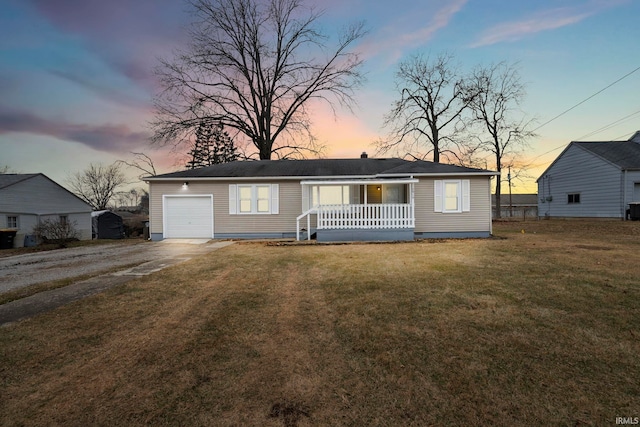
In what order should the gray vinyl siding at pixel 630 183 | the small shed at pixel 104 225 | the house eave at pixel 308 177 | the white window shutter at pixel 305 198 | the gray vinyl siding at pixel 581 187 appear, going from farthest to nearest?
1. the small shed at pixel 104 225
2. the gray vinyl siding at pixel 581 187
3. the gray vinyl siding at pixel 630 183
4. the white window shutter at pixel 305 198
5. the house eave at pixel 308 177

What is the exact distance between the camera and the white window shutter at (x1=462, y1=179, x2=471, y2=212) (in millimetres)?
13016

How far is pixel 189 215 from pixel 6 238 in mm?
12828

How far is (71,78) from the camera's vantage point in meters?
14.6

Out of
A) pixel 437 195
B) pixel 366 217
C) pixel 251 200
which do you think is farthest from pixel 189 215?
pixel 437 195

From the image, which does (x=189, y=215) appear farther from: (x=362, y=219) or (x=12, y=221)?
(x=12, y=221)

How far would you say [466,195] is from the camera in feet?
42.8

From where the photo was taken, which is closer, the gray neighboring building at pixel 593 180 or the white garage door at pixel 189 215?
the white garage door at pixel 189 215

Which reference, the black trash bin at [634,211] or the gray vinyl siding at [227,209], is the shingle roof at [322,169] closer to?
the gray vinyl siding at [227,209]

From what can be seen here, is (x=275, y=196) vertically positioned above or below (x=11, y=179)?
below

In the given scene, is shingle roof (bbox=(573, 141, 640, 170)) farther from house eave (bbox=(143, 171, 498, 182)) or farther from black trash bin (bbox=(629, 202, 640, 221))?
house eave (bbox=(143, 171, 498, 182))

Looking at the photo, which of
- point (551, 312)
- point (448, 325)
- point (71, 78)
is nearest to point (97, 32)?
point (71, 78)

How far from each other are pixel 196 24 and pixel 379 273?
24.8 metres

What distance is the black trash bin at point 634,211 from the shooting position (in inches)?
704

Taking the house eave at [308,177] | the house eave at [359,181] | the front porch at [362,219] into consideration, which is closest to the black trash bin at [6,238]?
A: the house eave at [308,177]
